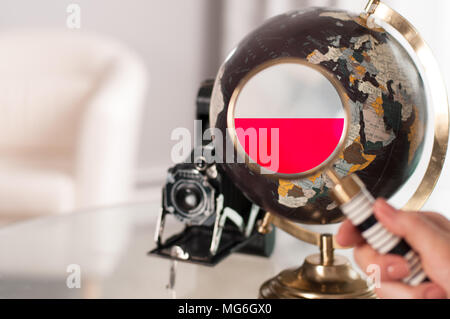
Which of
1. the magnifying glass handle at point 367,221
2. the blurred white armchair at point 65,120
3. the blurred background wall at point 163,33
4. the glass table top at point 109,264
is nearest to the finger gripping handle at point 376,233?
the magnifying glass handle at point 367,221

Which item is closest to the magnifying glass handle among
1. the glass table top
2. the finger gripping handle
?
the finger gripping handle

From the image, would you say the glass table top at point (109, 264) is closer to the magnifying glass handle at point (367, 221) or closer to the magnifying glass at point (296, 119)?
the magnifying glass at point (296, 119)

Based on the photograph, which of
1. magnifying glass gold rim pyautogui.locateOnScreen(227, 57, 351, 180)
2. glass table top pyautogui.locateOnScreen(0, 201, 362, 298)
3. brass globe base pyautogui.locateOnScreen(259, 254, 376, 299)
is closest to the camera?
magnifying glass gold rim pyautogui.locateOnScreen(227, 57, 351, 180)

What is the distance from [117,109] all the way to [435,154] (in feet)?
4.54

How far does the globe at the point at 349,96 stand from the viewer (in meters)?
0.79

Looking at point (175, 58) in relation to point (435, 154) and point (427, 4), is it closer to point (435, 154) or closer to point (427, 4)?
point (427, 4)

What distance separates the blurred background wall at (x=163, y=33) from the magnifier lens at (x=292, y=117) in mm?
1988

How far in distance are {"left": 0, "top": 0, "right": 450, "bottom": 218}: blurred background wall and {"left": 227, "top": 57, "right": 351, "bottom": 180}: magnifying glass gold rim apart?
1.98 metres

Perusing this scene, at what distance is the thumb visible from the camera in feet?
1.79

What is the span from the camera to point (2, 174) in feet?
6.66

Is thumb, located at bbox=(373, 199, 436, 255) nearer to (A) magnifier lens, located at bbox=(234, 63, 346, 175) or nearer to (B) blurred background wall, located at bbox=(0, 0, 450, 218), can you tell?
(A) magnifier lens, located at bbox=(234, 63, 346, 175)

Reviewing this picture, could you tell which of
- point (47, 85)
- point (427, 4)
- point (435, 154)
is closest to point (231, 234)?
point (435, 154)

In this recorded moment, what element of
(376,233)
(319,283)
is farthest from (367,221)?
(319,283)

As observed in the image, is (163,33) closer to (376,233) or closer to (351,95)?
(351,95)
